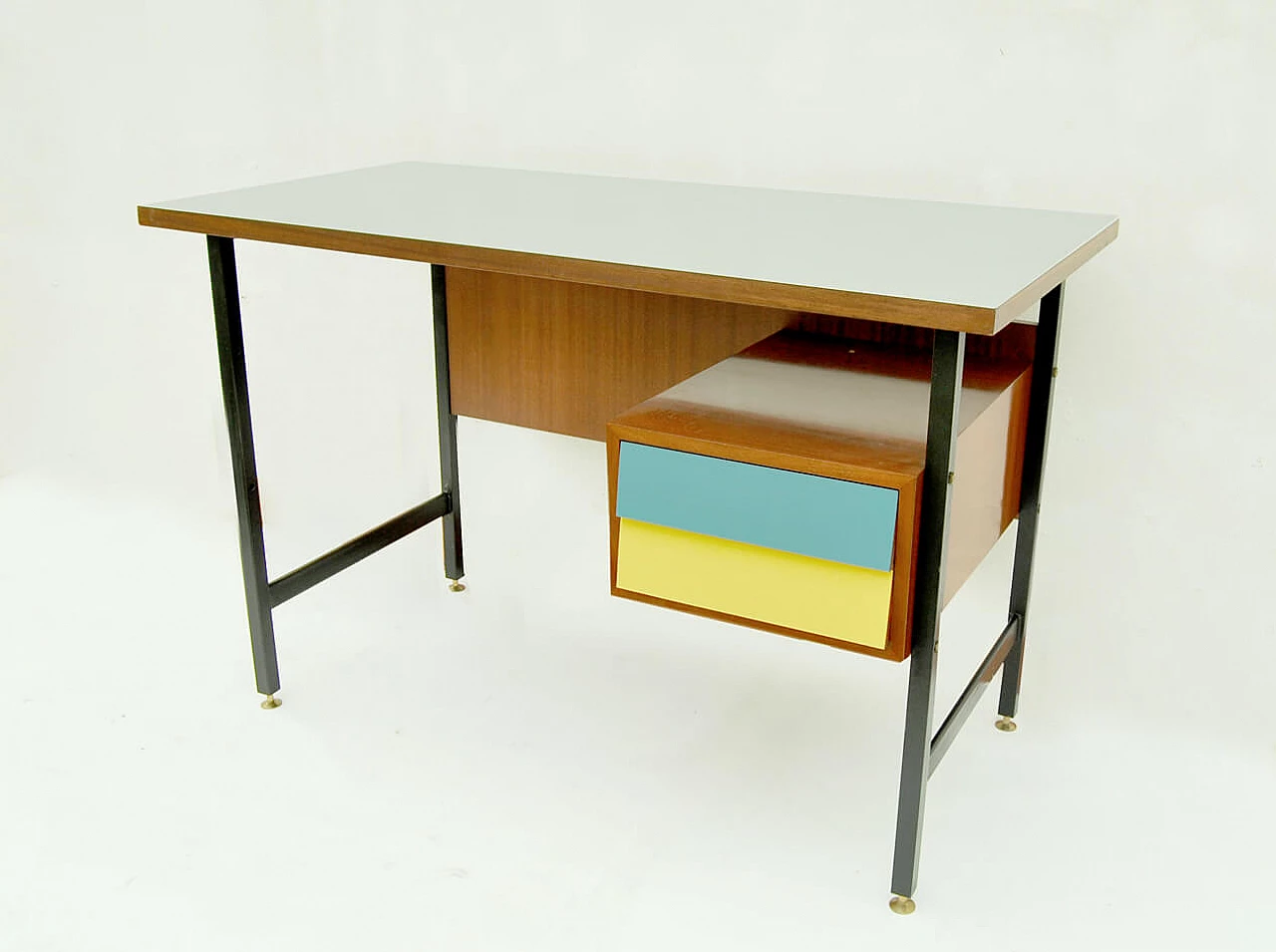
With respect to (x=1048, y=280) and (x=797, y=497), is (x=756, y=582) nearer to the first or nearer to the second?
(x=797, y=497)

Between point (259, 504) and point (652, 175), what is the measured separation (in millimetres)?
928

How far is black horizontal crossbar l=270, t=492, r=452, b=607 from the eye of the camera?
2277 mm

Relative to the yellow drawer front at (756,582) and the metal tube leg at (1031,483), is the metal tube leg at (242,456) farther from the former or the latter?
the metal tube leg at (1031,483)

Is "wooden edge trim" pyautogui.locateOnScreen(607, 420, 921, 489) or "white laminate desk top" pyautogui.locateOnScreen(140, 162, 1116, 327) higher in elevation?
"white laminate desk top" pyautogui.locateOnScreen(140, 162, 1116, 327)

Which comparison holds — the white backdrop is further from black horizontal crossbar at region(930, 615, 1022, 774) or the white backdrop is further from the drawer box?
the drawer box

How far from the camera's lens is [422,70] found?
8.16ft

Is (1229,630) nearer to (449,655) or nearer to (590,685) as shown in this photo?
(590,685)

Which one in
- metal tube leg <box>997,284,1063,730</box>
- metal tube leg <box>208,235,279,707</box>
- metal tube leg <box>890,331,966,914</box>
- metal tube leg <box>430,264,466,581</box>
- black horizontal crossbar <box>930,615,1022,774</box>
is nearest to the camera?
metal tube leg <box>890,331,966,914</box>

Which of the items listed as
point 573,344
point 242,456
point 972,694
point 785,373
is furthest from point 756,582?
point 242,456

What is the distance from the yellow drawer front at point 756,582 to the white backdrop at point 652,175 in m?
0.72

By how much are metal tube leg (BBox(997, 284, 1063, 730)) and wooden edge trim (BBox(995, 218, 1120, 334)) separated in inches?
4.5

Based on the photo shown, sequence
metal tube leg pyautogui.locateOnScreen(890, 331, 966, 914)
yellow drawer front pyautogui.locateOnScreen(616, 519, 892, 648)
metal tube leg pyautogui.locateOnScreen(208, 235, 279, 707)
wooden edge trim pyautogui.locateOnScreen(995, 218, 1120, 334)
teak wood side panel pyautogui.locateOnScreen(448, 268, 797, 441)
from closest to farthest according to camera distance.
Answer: wooden edge trim pyautogui.locateOnScreen(995, 218, 1120, 334), metal tube leg pyautogui.locateOnScreen(890, 331, 966, 914), yellow drawer front pyautogui.locateOnScreen(616, 519, 892, 648), metal tube leg pyautogui.locateOnScreen(208, 235, 279, 707), teak wood side panel pyautogui.locateOnScreen(448, 268, 797, 441)

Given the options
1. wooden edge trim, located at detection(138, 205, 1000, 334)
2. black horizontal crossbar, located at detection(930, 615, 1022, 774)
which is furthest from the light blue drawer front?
black horizontal crossbar, located at detection(930, 615, 1022, 774)

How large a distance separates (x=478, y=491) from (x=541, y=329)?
528mm
